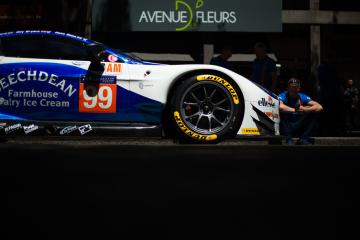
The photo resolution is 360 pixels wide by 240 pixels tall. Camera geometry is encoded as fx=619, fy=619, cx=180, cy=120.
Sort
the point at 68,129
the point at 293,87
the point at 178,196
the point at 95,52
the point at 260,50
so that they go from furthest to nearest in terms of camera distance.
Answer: the point at 260,50 → the point at 293,87 → the point at 95,52 → the point at 68,129 → the point at 178,196

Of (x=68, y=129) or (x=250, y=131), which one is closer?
(x=68, y=129)

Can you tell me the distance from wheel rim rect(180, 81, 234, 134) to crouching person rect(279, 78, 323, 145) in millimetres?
954

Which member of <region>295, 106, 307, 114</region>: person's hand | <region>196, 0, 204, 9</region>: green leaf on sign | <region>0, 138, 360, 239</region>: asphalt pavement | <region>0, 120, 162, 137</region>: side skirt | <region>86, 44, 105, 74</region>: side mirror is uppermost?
<region>196, 0, 204, 9</region>: green leaf on sign

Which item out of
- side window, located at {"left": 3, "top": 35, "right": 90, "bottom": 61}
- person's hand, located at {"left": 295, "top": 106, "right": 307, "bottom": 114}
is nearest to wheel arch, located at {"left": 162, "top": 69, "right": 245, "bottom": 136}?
side window, located at {"left": 3, "top": 35, "right": 90, "bottom": 61}

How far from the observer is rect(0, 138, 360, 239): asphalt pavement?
2262mm

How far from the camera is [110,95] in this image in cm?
627

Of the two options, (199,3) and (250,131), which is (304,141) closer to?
(250,131)

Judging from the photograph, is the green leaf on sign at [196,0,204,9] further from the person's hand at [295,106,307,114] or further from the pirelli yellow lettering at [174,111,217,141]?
the pirelli yellow lettering at [174,111,217,141]

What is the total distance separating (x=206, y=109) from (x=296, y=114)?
1.57 m

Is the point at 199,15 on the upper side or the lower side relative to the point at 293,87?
upper

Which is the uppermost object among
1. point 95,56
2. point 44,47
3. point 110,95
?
point 44,47

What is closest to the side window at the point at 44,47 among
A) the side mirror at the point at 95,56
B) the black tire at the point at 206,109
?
the side mirror at the point at 95,56

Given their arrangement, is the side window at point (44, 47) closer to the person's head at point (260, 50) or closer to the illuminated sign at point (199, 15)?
the person's head at point (260, 50)

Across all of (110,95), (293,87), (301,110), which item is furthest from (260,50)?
(110,95)
